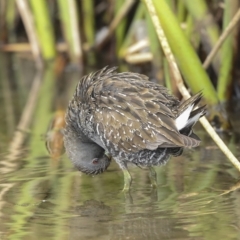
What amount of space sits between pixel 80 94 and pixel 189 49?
902 millimetres


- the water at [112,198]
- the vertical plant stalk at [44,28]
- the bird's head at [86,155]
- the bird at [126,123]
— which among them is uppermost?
the vertical plant stalk at [44,28]

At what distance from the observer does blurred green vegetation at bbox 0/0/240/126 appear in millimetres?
5852

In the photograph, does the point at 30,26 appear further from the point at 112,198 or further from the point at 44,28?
the point at 112,198

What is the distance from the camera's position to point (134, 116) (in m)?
5.00

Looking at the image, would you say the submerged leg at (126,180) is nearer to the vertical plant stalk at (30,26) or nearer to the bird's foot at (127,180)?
the bird's foot at (127,180)

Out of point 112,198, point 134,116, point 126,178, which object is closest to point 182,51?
point 134,116

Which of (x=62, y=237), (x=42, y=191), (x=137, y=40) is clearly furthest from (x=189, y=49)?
(x=137, y=40)

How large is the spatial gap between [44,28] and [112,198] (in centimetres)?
443

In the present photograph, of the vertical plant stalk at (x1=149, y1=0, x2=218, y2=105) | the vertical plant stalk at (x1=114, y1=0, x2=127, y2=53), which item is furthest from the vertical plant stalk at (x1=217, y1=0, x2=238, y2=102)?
the vertical plant stalk at (x1=114, y1=0, x2=127, y2=53)

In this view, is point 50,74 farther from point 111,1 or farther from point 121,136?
point 121,136

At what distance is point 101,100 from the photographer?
518 centimetres

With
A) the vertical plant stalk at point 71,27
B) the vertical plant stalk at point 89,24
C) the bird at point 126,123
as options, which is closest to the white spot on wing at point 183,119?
the bird at point 126,123

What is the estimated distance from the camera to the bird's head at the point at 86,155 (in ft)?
17.1

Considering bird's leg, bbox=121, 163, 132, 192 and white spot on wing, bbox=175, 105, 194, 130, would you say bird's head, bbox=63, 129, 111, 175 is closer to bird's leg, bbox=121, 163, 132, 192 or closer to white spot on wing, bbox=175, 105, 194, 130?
bird's leg, bbox=121, 163, 132, 192
